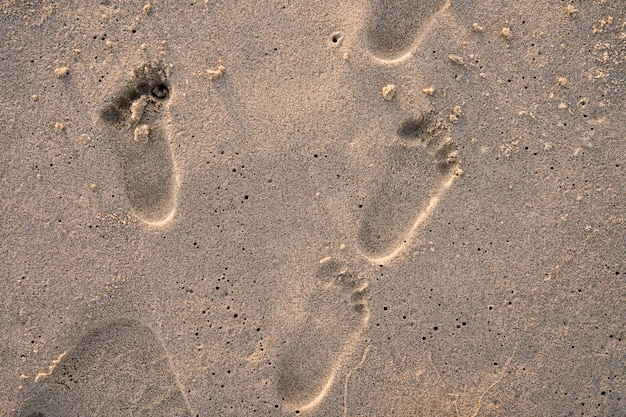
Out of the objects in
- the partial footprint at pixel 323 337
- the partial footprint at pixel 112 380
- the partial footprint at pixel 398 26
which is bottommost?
the partial footprint at pixel 323 337

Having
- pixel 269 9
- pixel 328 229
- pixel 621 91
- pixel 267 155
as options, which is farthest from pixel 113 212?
pixel 621 91

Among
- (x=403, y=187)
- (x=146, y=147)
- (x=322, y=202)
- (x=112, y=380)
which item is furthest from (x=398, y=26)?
(x=112, y=380)

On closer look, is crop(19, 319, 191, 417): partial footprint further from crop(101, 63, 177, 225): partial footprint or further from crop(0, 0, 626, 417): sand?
crop(101, 63, 177, 225): partial footprint

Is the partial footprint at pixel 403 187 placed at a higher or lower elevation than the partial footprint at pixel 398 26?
lower

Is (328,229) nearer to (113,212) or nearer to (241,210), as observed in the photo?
(241,210)

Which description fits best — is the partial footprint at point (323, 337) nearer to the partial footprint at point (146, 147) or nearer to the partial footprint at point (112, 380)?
the partial footprint at point (112, 380)

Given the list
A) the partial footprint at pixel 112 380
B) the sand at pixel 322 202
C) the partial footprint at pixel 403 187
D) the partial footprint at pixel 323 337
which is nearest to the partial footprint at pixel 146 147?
the sand at pixel 322 202
